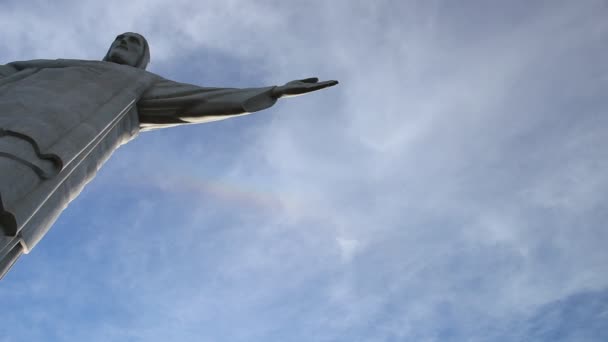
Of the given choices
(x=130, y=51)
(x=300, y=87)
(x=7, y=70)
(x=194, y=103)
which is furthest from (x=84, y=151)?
(x=130, y=51)

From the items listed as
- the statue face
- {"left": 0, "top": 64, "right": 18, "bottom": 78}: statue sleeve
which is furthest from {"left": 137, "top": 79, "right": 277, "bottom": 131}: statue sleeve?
{"left": 0, "top": 64, "right": 18, "bottom": 78}: statue sleeve

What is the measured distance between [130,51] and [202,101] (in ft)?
10.5

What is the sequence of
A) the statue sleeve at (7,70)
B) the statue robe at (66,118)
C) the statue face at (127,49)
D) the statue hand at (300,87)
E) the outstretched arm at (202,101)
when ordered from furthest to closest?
the statue face at (127,49), the statue sleeve at (7,70), the outstretched arm at (202,101), the statue hand at (300,87), the statue robe at (66,118)

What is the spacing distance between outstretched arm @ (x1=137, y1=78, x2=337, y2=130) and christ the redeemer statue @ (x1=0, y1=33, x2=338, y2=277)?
18 mm

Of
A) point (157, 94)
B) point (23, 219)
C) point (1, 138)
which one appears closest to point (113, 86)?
point (157, 94)

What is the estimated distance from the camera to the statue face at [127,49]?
40.0 feet

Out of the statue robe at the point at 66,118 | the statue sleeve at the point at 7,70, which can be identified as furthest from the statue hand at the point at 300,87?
the statue sleeve at the point at 7,70

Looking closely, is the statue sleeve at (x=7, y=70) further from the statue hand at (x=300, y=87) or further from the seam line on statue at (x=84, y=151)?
the statue hand at (x=300, y=87)

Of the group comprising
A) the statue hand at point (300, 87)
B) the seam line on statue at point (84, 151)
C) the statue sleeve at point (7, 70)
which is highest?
the statue sleeve at point (7, 70)

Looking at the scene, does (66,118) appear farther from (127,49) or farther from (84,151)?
(127,49)

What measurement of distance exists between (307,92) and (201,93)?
2.08m

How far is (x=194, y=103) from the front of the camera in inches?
411

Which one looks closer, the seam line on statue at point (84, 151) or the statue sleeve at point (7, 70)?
the seam line on statue at point (84, 151)

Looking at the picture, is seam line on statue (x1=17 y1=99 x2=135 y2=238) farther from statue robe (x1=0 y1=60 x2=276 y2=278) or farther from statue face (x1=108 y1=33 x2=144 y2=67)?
statue face (x1=108 y1=33 x2=144 y2=67)
